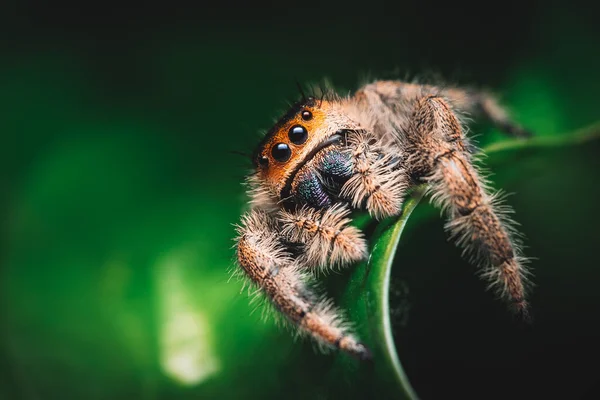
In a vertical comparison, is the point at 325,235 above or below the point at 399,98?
below

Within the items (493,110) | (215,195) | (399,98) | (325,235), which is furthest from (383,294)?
(493,110)

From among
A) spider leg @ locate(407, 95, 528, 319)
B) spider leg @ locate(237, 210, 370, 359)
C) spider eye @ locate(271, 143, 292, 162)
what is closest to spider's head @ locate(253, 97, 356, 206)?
spider eye @ locate(271, 143, 292, 162)

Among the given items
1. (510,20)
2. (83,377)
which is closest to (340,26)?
(510,20)

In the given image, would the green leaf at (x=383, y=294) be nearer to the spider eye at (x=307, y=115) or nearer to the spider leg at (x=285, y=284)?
the spider leg at (x=285, y=284)

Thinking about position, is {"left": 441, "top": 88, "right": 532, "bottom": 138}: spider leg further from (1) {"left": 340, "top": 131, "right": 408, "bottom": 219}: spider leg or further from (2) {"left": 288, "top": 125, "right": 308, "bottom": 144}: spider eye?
(2) {"left": 288, "top": 125, "right": 308, "bottom": 144}: spider eye

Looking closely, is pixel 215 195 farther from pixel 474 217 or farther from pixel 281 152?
pixel 474 217

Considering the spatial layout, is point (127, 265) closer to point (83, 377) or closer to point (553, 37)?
point (83, 377)
